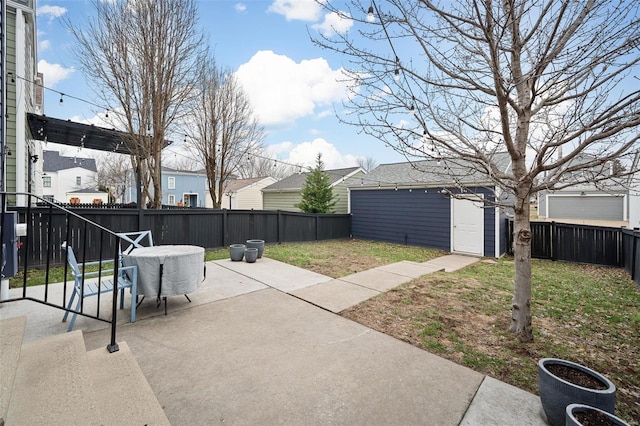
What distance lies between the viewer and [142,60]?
7.99m

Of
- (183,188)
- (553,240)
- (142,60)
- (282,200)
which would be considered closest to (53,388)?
(142,60)

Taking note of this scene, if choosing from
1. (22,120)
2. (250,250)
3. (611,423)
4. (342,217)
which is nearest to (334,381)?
(611,423)

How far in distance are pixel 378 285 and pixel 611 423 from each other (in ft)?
12.4

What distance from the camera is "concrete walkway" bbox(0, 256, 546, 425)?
2074mm

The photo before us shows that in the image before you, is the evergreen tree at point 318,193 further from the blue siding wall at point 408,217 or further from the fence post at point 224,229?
the fence post at point 224,229

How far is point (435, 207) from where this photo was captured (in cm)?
1059

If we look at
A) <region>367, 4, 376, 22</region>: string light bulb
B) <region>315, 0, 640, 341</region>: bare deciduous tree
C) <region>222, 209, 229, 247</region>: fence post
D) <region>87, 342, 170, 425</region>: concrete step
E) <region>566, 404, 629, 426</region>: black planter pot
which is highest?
<region>367, 4, 376, 22</region>: string light bulb

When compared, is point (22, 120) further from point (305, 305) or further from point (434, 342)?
point (434, 342)

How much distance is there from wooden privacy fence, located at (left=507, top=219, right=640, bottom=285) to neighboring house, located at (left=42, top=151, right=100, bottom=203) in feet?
128

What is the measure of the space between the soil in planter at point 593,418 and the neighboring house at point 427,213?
6801mm

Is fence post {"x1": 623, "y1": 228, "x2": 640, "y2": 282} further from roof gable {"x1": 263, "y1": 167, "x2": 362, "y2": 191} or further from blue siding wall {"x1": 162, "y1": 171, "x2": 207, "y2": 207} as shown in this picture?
blue siding wall {"x1": 162, "y1": 171, "x2": 207, "y2": 207}

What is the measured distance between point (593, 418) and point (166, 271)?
414 centimetres

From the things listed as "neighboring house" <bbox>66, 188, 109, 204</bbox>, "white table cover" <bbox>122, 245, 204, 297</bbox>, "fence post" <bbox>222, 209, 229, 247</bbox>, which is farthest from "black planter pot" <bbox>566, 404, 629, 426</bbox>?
"neighboring house" <bbox>66, 188, 109, 204</bbox>

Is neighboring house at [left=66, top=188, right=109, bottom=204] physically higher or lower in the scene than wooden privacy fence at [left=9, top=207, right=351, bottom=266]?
higher
